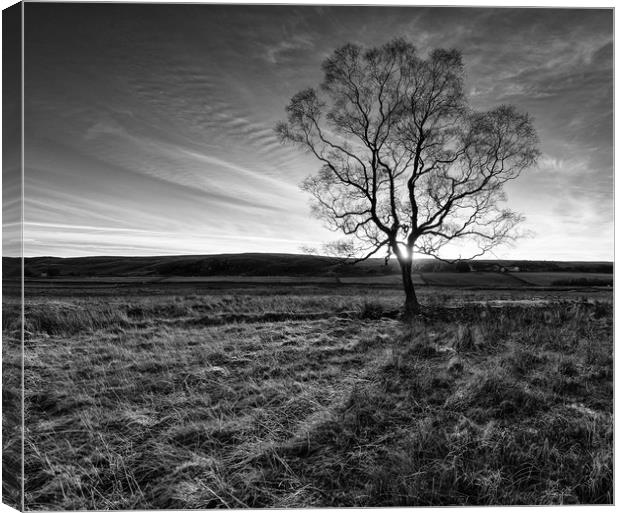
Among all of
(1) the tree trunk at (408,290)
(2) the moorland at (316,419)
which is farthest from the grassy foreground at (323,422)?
(1) the tree trunk at (408,290)

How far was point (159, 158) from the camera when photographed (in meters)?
5.58

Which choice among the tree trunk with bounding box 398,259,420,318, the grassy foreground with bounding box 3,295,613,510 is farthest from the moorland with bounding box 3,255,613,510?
the tree trunk with bounding box 398,259,420,318

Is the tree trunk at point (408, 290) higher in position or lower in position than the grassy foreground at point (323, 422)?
higher

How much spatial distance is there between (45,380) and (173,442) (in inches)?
112

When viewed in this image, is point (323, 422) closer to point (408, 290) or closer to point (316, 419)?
point (316, 419)

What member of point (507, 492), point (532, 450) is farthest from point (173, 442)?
point (532, 450)

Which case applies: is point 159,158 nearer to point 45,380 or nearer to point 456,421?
point 45,380

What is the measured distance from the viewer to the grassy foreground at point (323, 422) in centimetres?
275

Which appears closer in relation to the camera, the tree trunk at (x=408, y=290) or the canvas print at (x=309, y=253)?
the canvas print at (x=309, y=253)

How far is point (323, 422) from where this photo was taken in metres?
3.29

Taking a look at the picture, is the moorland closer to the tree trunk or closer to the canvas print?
the canvas print

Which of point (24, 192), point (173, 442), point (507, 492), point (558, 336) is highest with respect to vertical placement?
point (24, 192)

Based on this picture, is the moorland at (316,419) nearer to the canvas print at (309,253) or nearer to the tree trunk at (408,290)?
the canvas print at (309,253)

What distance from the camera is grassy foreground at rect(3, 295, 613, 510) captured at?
2.75 meters
